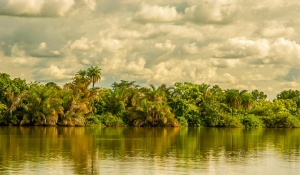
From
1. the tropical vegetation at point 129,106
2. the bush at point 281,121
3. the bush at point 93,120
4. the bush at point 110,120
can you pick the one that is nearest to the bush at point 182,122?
the tropical vegetation at point 129,106

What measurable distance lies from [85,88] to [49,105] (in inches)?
426

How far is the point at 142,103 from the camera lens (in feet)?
374

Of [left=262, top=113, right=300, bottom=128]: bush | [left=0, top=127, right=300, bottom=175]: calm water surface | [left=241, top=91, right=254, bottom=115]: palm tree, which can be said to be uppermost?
[left=241, top=91, right=254, bottom=115]: palm tree

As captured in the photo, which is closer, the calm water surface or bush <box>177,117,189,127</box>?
the calm water surface

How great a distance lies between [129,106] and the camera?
399 ft

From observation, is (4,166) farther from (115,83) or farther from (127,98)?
(115,83)

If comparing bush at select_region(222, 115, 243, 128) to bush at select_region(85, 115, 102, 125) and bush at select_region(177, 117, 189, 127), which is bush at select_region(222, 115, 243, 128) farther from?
bush at select_region(85, 115, 102, 125)

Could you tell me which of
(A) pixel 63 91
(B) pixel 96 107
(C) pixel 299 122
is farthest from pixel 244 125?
(A) pixel 63 91

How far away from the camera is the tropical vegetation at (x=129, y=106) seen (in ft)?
344

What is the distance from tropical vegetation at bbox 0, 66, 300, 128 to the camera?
10494 cm

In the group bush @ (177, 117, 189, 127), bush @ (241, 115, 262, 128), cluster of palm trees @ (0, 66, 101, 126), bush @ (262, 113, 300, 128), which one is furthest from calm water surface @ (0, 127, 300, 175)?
bush @ (262, 113, 300, 128)

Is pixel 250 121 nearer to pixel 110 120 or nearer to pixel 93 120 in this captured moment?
pixel 110 120

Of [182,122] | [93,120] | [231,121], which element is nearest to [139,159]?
[93,120]

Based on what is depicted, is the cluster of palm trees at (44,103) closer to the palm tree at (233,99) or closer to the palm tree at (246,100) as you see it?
the palm tree at (233,99)
